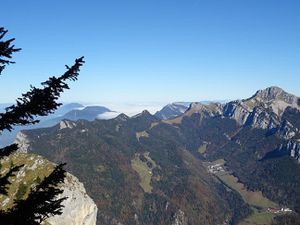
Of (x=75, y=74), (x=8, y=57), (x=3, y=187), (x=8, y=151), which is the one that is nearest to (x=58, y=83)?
(x=75, y=74)

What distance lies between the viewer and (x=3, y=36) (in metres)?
17.9

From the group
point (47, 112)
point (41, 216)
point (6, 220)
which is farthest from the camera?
point (47, 112)

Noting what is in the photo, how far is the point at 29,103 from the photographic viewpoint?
741 inches

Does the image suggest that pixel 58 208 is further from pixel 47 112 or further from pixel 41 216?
pixel 47 112

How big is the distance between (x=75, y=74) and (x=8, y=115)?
3.19m

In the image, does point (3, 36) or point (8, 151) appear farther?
point (8, 151)

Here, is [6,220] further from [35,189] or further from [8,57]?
[8,57]

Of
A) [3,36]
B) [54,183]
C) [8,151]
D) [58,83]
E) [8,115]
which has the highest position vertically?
[3,36]

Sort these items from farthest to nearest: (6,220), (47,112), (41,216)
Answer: (47,112) → (41,216) → (6,220)

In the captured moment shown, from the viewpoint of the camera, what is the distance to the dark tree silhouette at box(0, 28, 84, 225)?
18.1 metres

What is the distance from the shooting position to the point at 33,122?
18.9 metres

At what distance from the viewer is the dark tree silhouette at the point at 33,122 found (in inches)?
712

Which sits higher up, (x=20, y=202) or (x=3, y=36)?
(x=3, y=36)

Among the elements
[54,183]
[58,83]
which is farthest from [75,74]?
[54,183]
